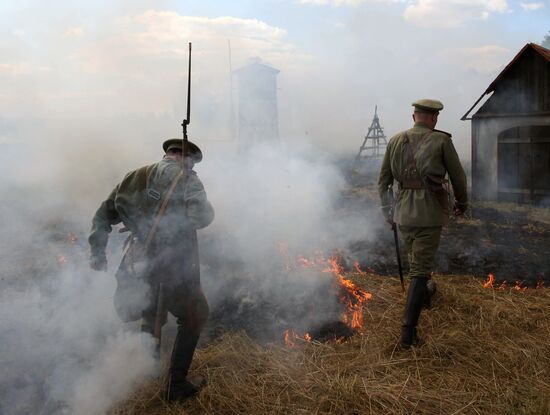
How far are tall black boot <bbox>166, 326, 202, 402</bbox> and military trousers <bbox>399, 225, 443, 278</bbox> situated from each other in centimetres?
177

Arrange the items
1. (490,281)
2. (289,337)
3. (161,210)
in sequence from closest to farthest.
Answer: (161,210) → (289,337) → (490,281)

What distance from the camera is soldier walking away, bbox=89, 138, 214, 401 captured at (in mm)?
2869

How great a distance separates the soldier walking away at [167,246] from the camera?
2.87 metres

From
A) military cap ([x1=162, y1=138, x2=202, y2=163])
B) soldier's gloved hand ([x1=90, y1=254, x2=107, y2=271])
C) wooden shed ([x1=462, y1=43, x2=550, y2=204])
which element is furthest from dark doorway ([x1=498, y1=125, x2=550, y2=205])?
soldier's gloved hand ([x1=90, y1=254, x2=107, y2=271])

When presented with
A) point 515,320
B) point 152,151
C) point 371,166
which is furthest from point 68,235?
point 371,166

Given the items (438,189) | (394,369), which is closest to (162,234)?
(394,369)

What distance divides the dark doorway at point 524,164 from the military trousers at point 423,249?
7.90 metres

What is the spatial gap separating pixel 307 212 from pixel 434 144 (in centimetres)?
448

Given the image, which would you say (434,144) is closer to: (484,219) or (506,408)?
(506,408)

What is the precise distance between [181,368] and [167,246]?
31.4 inches

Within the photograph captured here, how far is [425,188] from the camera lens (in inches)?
140

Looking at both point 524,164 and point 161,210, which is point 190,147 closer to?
point 161,210

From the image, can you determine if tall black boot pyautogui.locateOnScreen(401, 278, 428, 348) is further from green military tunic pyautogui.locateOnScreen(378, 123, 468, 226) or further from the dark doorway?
the dark doorway

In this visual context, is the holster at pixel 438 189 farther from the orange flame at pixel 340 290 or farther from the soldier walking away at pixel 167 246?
the soldier walking away at pixel 167 246
